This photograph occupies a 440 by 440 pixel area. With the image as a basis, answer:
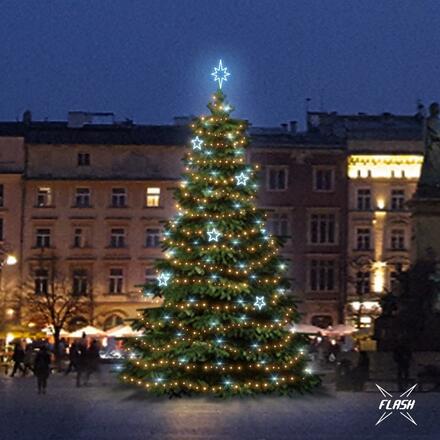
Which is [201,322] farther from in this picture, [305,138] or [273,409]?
[305,138]

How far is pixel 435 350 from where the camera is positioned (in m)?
33.5

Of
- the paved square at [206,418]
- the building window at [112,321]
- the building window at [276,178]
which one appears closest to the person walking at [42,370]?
the paved square at [206,418]

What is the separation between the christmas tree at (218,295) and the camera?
28125 millimetres

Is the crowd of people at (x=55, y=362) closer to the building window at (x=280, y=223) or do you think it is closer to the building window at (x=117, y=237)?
the building window at (x=117, y=237)

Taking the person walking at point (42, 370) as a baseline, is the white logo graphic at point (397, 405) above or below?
below

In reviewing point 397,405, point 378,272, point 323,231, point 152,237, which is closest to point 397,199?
point 378,272

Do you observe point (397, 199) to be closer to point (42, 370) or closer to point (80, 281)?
point (80, 281)

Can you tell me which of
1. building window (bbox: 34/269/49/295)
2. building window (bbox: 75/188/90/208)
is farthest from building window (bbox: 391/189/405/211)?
building window (bbox: 34/269/49/295)

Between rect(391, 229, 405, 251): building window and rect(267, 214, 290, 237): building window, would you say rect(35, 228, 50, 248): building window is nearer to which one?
rect(267, 214, 290, 237): building window

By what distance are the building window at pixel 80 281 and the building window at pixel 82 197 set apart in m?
3.54

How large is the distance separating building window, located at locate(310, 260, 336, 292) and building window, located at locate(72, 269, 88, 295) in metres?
12.0

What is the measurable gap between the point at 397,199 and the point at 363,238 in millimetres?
2764

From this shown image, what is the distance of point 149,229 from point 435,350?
44.1 m

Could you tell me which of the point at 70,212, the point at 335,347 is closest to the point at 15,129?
the point at 70,212
